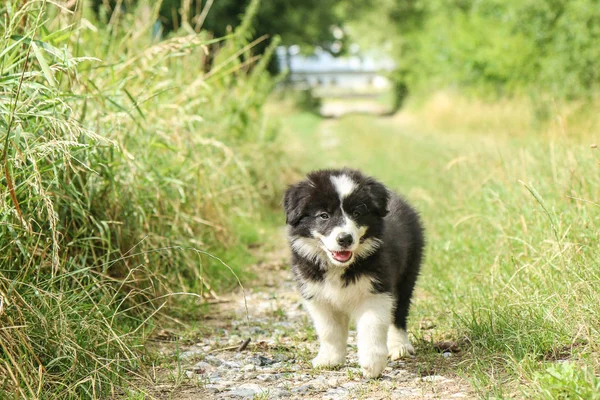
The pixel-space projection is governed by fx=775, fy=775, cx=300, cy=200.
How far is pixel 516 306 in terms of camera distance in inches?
177

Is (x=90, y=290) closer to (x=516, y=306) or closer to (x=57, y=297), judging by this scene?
(x=57, y=297)

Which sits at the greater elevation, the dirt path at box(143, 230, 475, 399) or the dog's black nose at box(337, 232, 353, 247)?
the dog's black nose at box(337, 232, 353, 247)

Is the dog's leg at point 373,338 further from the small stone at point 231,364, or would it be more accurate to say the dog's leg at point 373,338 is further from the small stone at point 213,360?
the small stone at point 213,360

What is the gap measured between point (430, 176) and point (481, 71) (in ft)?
40.5

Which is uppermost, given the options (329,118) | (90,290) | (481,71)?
(90,290)

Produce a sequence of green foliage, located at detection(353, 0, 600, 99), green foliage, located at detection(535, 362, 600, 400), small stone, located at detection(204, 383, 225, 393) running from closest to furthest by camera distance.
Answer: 1. green foliage, located at detection(535, 362, 600, 400)
2. small stone, located at detection(204, 383, 225, 393)
3. green foliage, located at detection(353, 0, 600, 99)

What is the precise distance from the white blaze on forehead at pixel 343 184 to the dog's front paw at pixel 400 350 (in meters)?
1.02

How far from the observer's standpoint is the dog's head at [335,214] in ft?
14.1

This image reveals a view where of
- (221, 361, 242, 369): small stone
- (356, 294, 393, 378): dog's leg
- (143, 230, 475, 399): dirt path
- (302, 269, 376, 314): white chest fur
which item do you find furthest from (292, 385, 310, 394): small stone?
(221, 361, 242, 369): small stone

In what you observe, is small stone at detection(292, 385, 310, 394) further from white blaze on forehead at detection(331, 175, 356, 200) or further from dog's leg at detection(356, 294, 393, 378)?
white blaze on forehead at detection(331, 175, 356, 200)

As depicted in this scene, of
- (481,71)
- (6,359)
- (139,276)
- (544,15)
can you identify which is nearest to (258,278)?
(139,276)

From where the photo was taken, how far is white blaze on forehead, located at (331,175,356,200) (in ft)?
14.4

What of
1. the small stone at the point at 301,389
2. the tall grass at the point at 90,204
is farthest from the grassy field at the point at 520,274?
the tall grass at the point at 90,204

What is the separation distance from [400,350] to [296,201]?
1.11m
